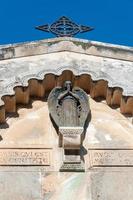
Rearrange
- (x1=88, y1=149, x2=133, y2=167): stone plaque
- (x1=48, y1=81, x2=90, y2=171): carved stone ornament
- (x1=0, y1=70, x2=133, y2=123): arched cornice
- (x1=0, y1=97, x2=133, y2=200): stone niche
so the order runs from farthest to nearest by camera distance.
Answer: (x1=0, y1=70, x2=133, y2=123): arched cornice < (x1=88, y1=149, x2=133, y2=167): stone plaque < (x1=48, y1=81, x2=90, y2=171): carved stone ornament < (x1=0, y1=97, x2=133, y2=200): stone niche

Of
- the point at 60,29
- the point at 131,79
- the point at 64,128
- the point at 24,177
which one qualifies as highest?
the point at 60,29

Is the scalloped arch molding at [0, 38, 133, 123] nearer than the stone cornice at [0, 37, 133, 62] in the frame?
Yes

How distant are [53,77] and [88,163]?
5.63 feet

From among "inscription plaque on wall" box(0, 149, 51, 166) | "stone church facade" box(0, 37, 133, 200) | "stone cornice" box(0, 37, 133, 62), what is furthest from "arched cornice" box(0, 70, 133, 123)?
"inscription plaque on wall" box(0, 149, 51, 166)

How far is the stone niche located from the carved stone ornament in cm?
17

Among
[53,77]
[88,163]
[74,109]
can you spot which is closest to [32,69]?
[53,77]

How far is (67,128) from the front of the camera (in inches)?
365

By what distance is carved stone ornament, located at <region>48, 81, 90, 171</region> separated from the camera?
30.0 feet

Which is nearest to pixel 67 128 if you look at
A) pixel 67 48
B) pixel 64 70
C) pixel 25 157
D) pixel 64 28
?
pixel 25 157

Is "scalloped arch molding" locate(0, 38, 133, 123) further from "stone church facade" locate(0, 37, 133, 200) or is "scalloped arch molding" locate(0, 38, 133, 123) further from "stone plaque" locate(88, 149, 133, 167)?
"stone plaque" locate(88, 149, 133, 167)

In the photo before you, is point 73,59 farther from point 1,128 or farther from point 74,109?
point 1,128

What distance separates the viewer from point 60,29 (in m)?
11.4

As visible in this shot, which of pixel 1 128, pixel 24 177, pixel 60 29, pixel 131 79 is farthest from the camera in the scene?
pixel 60 29

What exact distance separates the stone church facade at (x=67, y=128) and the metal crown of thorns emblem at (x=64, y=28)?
1.93ft
